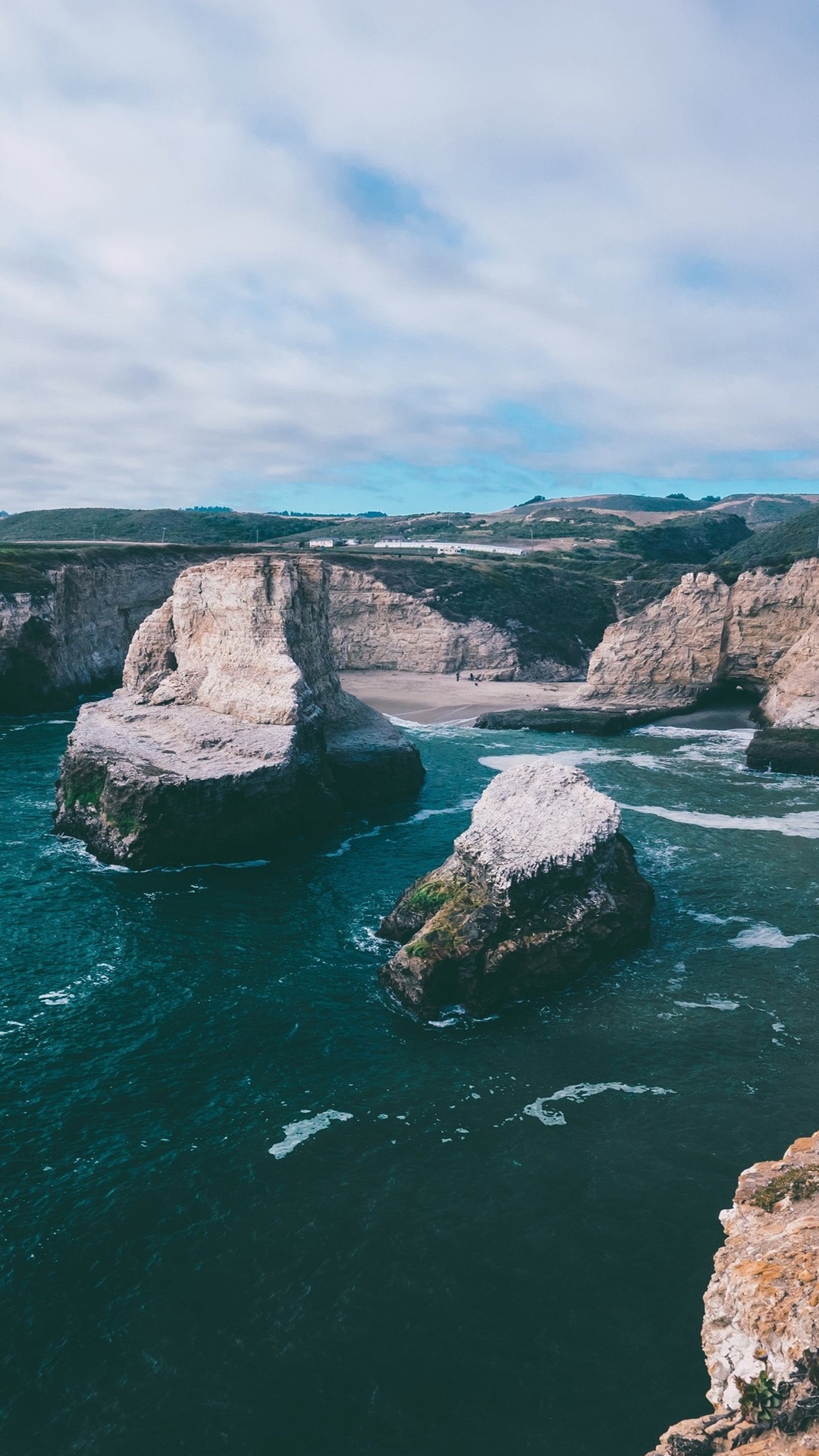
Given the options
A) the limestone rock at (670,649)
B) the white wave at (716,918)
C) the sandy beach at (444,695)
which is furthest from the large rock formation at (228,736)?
the limestone rock at (670,649)

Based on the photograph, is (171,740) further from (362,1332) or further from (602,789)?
(362,1332)

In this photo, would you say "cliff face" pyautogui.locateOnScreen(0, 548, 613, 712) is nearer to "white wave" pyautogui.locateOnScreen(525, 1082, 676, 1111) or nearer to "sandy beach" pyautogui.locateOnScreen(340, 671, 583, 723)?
"sandy beach" pyautogui.locateOnScreen(340, 671, 583, 723)

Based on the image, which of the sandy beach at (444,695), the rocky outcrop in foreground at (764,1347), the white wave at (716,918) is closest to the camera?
the rocky outcrop in foreground at (764,1347)

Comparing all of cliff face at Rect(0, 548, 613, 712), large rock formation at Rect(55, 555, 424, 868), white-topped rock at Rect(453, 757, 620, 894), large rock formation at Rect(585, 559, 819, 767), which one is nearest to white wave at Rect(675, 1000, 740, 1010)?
white-topped rock at Rect(453, 757, 620, 894)

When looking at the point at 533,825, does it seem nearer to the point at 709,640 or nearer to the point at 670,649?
the point at 709,640

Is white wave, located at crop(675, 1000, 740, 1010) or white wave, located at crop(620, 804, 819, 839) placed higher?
white wave, located at crop(620, 804, 819, 839)

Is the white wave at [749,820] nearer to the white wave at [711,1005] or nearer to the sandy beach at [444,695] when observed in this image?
the white wave at [711,1005]
